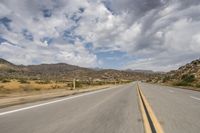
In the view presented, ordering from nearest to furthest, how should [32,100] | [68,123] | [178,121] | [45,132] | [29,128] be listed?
[45,132] → [29,128] → [68,123] → [178,121] → [32,100]

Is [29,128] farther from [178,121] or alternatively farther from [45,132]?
[178,121]

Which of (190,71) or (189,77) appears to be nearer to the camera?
(189,77)

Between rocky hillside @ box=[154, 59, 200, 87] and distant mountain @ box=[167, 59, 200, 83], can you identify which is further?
distant mountain @ box=[167, 59, 200, 83]

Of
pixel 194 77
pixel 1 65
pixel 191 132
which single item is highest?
pixel 1 65

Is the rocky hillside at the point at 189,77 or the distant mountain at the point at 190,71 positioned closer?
the rocky hillside at the point at 189,77

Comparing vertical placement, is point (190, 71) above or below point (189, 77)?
above

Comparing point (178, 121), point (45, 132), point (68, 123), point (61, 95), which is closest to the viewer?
point (45, 132)

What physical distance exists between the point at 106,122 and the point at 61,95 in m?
12.1

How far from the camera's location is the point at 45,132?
652 cm

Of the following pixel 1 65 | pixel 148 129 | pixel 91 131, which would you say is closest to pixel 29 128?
pixel 91 131

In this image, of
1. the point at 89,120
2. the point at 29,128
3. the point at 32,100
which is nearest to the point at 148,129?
the point at 89,120

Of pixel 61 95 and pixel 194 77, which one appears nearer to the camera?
pixel 61 95

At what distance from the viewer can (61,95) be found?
19.8 meters

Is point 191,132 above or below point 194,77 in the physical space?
below
